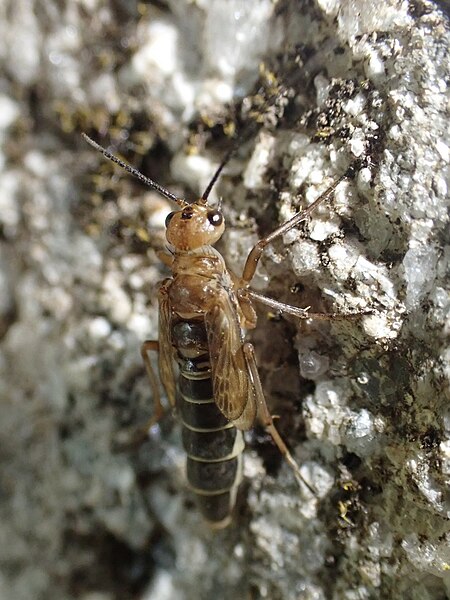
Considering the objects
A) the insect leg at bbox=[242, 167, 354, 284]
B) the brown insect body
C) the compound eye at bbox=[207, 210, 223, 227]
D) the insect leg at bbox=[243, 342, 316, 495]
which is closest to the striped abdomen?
the brown insect body

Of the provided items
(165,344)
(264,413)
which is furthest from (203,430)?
(165,344)

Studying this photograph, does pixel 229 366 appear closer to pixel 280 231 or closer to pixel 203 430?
pixel 203 430

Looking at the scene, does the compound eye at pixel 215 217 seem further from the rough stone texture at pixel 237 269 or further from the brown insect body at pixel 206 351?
the rough stone texture at pixel 237 269

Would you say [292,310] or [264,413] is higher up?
[292,310]

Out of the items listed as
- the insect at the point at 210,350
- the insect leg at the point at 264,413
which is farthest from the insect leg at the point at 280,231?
Result: the insect leg at the point at 264,413

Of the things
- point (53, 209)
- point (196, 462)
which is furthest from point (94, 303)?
point (196, 462)

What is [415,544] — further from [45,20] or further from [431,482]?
[45,20]
